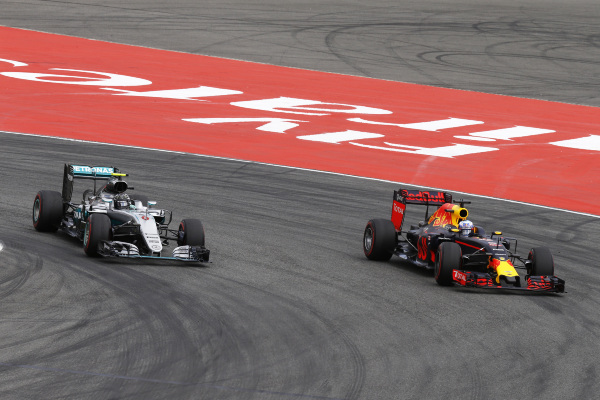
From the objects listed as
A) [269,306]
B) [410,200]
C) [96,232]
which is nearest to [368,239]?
[410,200]

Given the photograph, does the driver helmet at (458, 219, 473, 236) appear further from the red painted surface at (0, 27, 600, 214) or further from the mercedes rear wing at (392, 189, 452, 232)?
the red painted surface at (0, 27, 600, 214)

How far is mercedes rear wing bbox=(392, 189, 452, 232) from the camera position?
17.4m

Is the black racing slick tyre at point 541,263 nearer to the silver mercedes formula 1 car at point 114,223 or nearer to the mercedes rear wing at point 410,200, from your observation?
the mercedes rear wing at point 410,200

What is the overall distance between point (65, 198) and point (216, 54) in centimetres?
2087

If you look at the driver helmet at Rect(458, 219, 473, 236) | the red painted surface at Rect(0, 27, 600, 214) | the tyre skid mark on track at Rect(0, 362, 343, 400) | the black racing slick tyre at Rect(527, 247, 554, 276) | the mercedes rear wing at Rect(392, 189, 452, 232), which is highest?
the red painted surface at Rect(0, 27, 600, 214)

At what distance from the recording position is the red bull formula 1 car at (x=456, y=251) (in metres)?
15.0

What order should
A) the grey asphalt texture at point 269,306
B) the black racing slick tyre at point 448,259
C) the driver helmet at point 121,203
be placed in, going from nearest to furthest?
the grey asphalt texture at point 269,306, the black racing slick tyre at point 448,259, the driver helmet at point 121,203

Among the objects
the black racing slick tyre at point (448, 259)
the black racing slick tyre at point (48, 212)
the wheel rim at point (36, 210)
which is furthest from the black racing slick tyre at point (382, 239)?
the wheel rim at point (36, 210)

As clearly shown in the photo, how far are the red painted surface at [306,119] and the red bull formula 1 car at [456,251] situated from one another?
7111 mm

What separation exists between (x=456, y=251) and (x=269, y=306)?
3.11 metres

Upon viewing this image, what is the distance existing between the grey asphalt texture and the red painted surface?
54.5 inches

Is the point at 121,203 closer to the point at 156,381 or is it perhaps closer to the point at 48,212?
the point at 48,212

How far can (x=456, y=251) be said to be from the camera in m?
15.0

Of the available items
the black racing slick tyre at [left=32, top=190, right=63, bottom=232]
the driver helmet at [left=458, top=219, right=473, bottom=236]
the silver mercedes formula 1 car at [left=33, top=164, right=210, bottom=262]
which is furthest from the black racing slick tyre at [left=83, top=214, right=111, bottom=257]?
the driver helmet at [left=458, top=219, right=473, bottom=236]
